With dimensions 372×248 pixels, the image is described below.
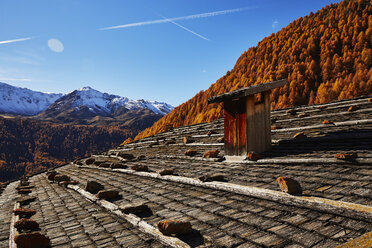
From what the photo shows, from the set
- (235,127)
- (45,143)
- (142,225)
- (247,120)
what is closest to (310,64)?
(235,127)

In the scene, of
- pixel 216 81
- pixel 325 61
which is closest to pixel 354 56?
pixel 325 61

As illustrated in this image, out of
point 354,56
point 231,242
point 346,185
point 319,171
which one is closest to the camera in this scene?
point 231,242

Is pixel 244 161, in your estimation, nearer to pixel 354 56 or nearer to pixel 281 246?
pixel 281 246

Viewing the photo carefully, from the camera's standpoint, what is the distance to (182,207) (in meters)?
2.98

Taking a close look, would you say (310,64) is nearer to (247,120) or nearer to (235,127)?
(235,127)

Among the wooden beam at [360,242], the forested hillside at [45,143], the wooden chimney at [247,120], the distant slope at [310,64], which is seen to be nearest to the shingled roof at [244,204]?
the wooden beam at [360,242]

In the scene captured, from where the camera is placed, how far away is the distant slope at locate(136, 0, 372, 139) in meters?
51.7

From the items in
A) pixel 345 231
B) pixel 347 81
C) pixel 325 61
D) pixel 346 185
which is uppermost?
pixel 325 61

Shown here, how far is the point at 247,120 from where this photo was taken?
5086 millimetres

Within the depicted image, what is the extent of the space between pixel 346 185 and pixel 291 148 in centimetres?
222

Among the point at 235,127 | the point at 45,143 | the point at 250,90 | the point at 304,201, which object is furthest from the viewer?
the point at 45,143

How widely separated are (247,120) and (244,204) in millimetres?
2687

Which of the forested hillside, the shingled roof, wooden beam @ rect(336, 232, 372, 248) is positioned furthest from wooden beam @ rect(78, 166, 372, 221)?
the forested hillside

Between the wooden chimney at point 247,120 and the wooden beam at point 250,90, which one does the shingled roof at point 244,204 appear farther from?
the wooden beam at point 250,90
